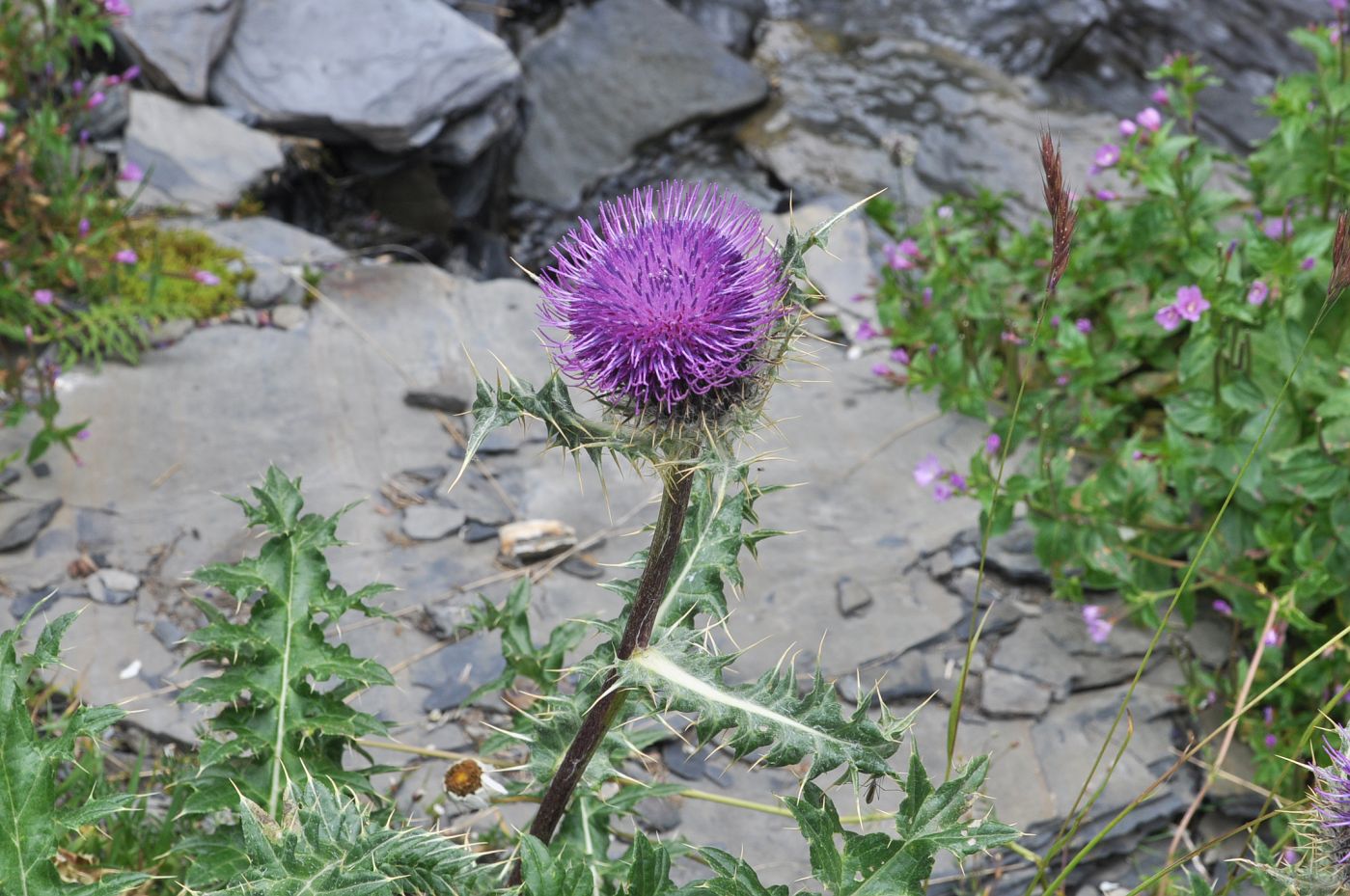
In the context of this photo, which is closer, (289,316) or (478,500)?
(478,500)

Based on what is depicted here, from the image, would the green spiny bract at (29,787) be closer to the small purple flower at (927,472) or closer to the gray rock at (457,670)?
the gray rock at (457,670)

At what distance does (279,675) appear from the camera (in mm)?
2492

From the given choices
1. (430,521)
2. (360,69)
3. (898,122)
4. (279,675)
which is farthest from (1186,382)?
(360,69)

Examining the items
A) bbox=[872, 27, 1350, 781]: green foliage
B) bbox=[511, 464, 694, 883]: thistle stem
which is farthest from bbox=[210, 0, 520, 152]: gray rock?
bbox=[511, 464, 694, 883]: thistle stem

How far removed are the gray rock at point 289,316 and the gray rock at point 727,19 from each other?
4.71 metres

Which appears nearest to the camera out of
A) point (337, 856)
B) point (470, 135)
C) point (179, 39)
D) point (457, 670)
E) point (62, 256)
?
point (337, 856)

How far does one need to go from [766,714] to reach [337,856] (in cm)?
70

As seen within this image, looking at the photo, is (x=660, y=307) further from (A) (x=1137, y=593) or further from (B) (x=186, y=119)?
(B) (x=186, y=119)

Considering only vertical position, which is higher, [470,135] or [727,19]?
[727,19]

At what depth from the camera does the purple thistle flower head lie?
194 centimetres

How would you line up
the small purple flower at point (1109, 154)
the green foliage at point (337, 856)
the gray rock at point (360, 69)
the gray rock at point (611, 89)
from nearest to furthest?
the green foliage at point (337, 856) → the small purple flower at point (1109, 154) → the gray rock at point (360, 69) → the gray rock at point (611, 89)

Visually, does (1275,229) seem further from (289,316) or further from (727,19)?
(727,19)

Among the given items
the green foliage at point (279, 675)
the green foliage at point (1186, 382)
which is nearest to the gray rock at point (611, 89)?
the green foliage at point (1186, 382)

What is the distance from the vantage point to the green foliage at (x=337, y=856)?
184 centimetres
